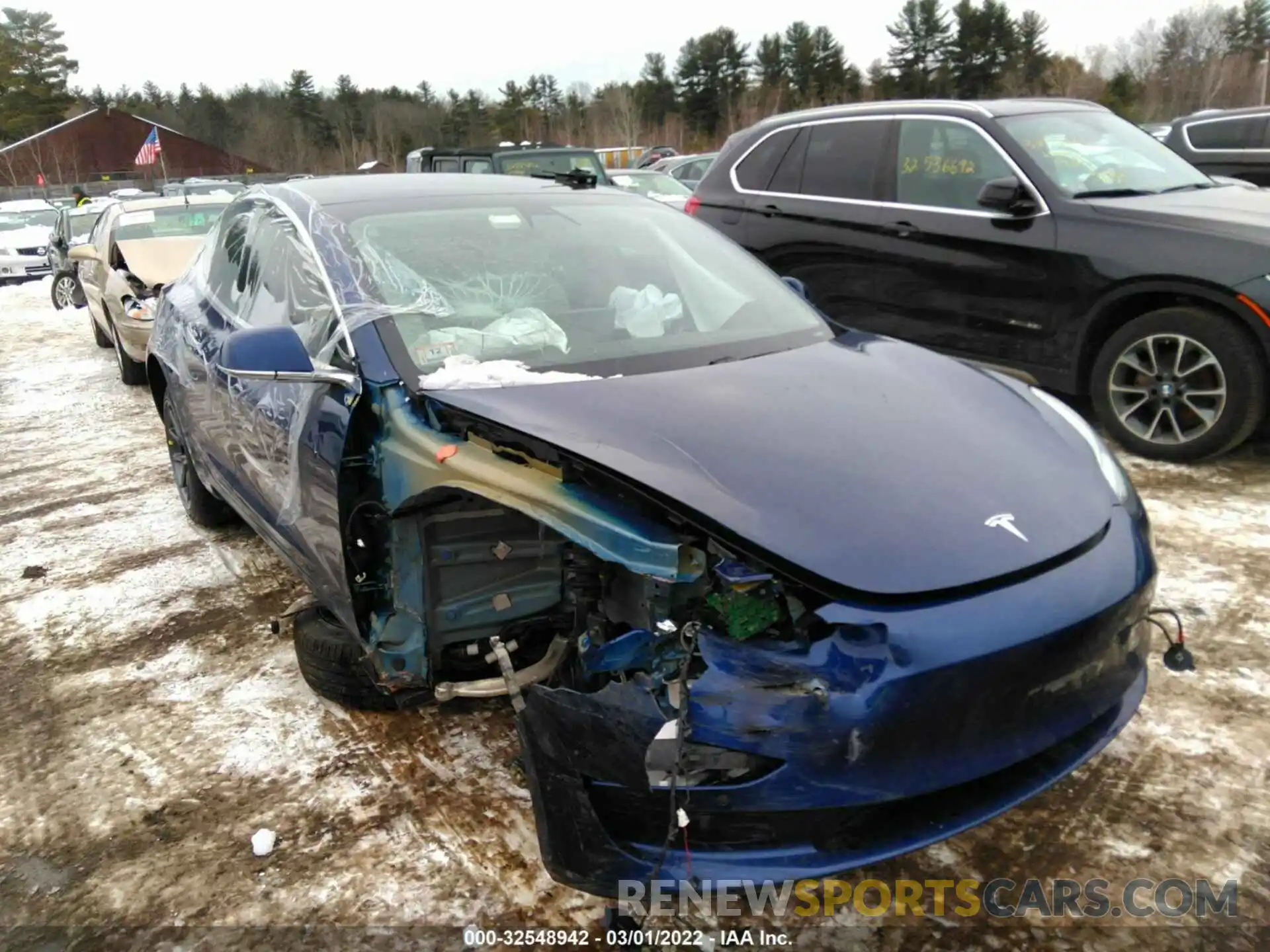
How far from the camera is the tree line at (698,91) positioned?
171ft

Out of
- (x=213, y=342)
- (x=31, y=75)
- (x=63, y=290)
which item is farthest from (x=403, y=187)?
(x=31, y=75)

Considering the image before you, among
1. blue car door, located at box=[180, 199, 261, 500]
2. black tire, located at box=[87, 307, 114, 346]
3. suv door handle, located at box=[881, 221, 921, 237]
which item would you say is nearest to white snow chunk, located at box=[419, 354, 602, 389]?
blue car door, located at box=[180, 199, 261, 500]

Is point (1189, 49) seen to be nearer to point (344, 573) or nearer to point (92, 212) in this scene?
point (92, 212)

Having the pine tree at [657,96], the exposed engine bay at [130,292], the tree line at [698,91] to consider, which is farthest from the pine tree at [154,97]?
the exposed engine bay at [130,292]

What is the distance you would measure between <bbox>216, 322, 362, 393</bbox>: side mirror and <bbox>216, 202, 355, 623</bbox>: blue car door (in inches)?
1.9

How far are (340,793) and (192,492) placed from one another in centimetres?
256

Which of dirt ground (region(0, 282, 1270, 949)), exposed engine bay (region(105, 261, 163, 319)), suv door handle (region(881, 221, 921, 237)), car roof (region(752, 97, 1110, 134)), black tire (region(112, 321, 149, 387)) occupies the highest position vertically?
car roof (region(752, 97, 1110, 134))

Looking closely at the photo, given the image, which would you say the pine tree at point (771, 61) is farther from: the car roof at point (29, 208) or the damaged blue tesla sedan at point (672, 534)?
the damaged blue tesla sedan at point (672, 534)

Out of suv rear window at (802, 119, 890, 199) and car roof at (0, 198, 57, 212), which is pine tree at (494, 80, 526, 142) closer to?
car roof at (0, 198, 57, 212)

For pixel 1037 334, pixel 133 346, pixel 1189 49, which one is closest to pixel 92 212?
pixel 133 346

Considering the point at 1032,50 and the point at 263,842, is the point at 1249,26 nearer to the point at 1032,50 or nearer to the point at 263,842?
the point at 1032,50

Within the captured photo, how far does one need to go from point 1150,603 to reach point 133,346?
7.39 meters

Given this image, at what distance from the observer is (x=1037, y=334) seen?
5.12 m

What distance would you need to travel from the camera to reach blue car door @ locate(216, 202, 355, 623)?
2.66 m
